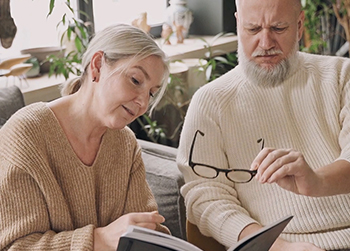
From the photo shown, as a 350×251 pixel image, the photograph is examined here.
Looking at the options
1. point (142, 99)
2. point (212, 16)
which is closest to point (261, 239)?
point (142, 99)

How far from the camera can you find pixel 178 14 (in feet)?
12.6

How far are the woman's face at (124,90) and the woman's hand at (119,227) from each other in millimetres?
268

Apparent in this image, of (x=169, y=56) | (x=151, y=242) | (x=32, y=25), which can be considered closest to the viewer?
(x=151, y=242)

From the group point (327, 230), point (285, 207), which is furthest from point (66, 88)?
point (327, 230)

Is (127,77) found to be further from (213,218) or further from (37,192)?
(213,218)

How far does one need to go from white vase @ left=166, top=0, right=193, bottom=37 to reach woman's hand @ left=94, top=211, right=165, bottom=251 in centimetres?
268

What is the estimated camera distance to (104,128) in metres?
1.51

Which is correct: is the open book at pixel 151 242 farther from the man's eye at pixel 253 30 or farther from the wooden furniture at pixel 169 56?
the wooden furniture at pixel 169 56

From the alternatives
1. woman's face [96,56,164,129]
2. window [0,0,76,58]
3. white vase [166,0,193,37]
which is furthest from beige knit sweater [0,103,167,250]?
white vase [166,0,193,37]

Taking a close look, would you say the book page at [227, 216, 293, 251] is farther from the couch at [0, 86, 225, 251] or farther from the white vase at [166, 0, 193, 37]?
the white vase at [166, 0, 193, 37]

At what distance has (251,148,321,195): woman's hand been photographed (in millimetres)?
1411

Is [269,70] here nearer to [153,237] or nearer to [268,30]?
[268,30]

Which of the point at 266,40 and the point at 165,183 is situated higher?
the point at 266,40

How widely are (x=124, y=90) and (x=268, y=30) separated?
1.95ft
